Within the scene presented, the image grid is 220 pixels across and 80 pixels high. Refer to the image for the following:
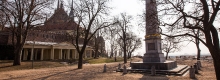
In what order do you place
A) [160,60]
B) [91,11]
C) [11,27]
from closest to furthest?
1. [160,60]
2. [91,11]
3. [11,27]

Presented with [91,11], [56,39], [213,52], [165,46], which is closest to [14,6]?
[91,11]

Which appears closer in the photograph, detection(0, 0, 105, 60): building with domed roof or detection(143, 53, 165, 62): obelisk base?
detection(143, 53, 165, 62): obelisk base

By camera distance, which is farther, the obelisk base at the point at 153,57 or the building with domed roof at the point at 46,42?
the building with domed roof at the point at 46,42

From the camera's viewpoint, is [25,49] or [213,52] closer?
[213,52]

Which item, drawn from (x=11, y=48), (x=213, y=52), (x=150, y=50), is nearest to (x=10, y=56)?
(x=11, y=48)

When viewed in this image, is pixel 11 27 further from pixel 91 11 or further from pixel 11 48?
pixel 11 48

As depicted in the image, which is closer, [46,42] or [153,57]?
[153,57]

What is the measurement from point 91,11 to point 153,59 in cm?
1127

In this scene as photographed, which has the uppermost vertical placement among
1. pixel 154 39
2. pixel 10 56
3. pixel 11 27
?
pixel 11 27

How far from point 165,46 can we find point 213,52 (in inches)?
1966

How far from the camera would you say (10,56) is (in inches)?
1629

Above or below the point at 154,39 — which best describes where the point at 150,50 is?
below

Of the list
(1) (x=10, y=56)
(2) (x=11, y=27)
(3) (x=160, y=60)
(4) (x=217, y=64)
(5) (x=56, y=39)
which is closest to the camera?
(4) (x=217, y=64)

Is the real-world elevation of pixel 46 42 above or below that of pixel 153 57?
above
